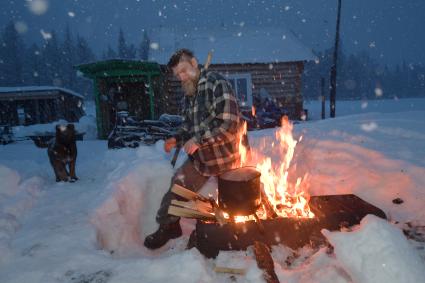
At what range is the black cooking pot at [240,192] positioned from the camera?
325 cm

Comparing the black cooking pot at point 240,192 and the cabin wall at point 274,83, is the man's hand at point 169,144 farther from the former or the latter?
the cabin wall at point 274,83

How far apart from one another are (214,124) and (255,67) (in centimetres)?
1351

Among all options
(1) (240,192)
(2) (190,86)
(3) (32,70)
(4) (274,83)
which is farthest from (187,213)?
(3) (32,70)

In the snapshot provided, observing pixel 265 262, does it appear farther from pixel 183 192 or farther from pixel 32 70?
pixel 32 70

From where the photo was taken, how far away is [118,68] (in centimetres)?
1455

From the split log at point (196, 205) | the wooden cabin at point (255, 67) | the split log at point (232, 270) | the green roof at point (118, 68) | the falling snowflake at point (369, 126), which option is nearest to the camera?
the split log at point (232, 270)

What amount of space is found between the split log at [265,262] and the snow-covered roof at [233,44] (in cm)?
1341

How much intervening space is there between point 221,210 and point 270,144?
430 centimetres

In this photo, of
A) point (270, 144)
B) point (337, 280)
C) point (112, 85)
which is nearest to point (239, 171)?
point (337, 280)

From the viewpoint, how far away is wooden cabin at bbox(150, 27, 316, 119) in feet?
52.2

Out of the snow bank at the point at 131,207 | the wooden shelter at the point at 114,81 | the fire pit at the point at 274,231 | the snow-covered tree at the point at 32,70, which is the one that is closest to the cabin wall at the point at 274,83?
the wooden shelter at the point at 114,81

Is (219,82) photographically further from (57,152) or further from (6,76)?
(6,76)

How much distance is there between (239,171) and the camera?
345cm

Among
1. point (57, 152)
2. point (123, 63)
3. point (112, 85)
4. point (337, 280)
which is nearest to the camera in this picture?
point (337, 280)
